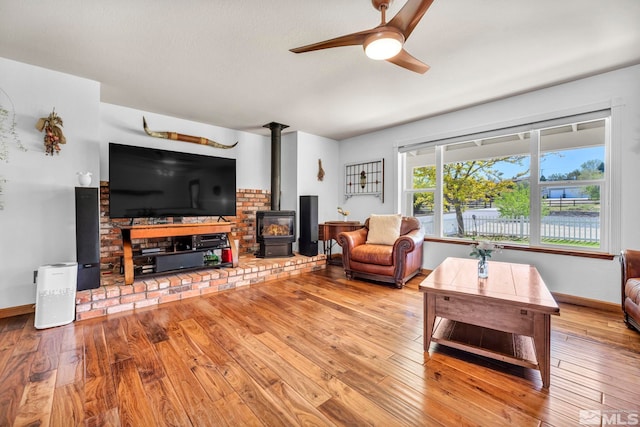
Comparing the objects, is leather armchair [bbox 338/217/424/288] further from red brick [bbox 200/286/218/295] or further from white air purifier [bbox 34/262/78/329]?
white air purifier [bbox 34/262/78/329]

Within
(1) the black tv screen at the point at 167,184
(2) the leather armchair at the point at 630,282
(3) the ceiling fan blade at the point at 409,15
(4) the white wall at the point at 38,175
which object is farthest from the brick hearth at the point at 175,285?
(2) the leather armchair at the point at 630,282

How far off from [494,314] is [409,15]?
1.82m

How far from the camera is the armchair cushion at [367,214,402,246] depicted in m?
3.79

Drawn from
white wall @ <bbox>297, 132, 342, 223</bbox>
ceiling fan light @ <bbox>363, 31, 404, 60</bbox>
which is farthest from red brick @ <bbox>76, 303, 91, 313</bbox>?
ceiling fan light @ <bbox>363, 31, 404, 60</bbox>

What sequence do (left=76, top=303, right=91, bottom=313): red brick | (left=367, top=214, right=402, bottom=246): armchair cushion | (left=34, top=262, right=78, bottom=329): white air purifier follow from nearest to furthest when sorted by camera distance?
(left=34, top=262, right=78, bottom=329): white air purifier → (left=76, top=303, right=91, bottom=313): red brick → (left=367, top=214, right=402, bottom=246): armchair cushion

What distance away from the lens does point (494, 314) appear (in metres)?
1.69

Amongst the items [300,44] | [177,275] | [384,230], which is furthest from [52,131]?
[384,230]

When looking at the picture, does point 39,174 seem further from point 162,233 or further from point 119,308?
point 119,308

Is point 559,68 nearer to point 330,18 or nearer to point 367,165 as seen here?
point 330,18

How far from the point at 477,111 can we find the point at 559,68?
0.98m

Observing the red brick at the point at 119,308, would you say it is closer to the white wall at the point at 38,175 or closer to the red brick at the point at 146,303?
the red brick at the point at 146,303

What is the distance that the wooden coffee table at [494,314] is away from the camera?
1538mm

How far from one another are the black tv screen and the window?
2884 millimetres

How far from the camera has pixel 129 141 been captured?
3.55 m
